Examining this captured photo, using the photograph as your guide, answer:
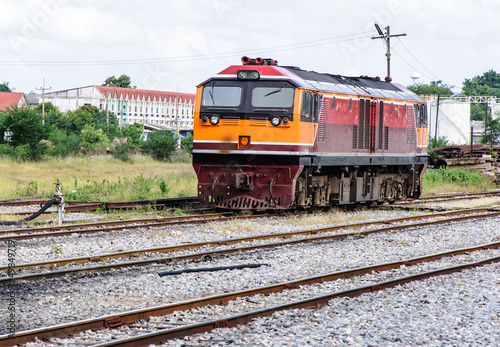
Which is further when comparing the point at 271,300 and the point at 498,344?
the point at 271,300

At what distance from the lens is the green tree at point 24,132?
3731cm

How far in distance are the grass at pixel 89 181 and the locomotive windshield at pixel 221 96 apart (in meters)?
5.68

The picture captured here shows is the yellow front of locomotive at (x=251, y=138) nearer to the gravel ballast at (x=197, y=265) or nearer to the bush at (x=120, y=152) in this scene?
the gravel ballast at (x=197, y=265)

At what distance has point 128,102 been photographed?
106750mm

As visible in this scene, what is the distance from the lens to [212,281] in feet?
29.5

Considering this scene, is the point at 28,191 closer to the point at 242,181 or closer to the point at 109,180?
the point at 109,180

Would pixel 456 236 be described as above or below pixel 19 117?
below

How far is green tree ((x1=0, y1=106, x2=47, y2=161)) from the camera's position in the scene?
37312 millimetres

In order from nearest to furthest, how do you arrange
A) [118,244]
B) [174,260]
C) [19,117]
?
[174,260] → [118,244] → [19,117]

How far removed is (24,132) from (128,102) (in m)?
70.0

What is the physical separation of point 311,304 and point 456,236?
7.66m

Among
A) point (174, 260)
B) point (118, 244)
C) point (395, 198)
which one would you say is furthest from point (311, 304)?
point (395, 198)

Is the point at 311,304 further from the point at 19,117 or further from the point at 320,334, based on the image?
the point at 19,117

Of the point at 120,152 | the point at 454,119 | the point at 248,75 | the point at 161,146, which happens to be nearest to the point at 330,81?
the point at 248,75
